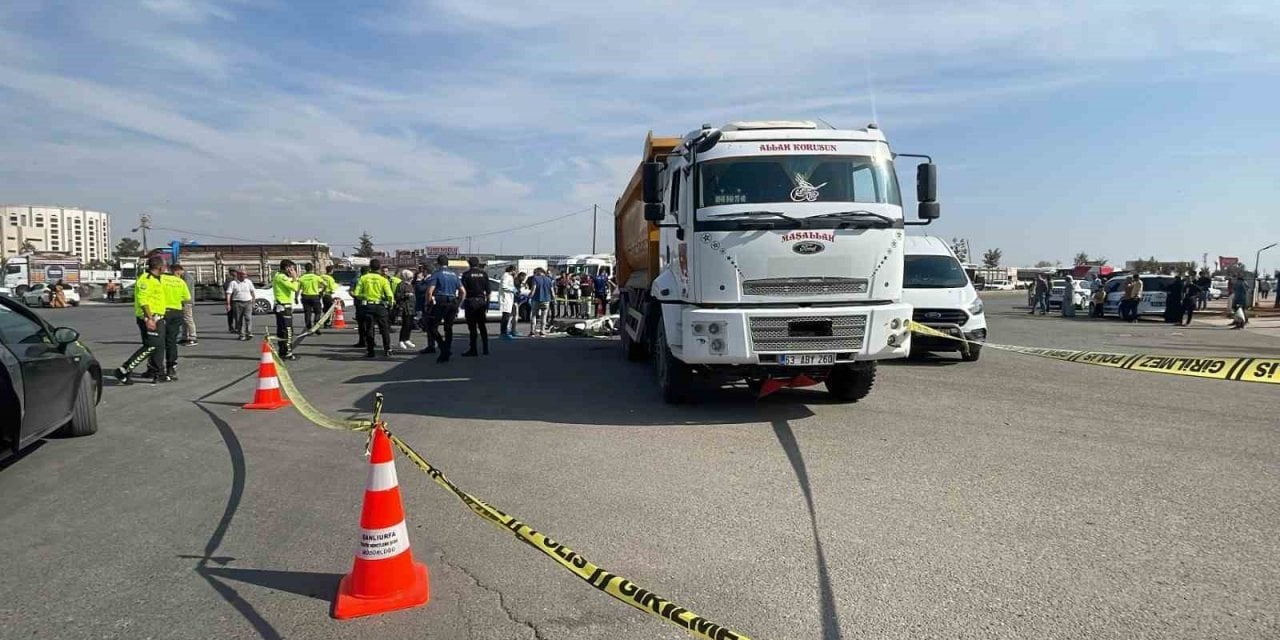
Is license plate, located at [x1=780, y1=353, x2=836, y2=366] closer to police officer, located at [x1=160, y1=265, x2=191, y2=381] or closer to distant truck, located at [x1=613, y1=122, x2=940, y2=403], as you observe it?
distant truck, located at [x1=613, y1=122, x2=940, y2=403]

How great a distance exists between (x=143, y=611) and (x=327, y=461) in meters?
2.81

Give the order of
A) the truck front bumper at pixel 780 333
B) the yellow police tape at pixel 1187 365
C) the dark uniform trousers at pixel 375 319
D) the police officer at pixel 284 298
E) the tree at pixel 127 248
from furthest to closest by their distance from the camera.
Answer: the tree at pixel 127 248 → the police officer at pixel 284 298 → the dark uniform trousers at pixel 375 319 → the yellow police tape at pixel 1187 365 → the truck front bumper at pixel 780 333

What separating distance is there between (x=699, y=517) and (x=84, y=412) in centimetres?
589

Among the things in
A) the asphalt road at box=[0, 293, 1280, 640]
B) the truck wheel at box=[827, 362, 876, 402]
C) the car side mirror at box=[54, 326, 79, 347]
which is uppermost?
the car side mirror at box=[54, 326, 79, 347]

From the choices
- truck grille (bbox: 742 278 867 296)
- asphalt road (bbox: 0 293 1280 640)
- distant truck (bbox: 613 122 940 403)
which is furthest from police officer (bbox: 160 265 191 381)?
truck grille (bbox: 742 278 867 296)

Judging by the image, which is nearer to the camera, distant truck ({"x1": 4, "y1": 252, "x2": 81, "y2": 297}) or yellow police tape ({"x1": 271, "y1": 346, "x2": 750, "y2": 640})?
yellow police tape ({"x1": 271, "y1": 346, "x2": 750, "y2": 640})

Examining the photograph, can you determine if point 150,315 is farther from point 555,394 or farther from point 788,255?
point 788,255

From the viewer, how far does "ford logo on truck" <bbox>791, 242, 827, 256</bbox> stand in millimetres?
7484

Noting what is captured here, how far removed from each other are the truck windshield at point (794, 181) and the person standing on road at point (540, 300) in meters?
12.3

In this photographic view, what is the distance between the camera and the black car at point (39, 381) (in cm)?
539

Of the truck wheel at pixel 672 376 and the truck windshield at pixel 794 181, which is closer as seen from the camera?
the truck windshield at pixel 794 181

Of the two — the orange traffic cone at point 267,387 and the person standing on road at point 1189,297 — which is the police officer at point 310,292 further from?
the person standing on road at point 1189,297

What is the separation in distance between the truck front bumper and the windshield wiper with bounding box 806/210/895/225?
83cm

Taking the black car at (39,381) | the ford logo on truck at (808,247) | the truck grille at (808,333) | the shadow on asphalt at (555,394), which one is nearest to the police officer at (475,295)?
→ the shadow on asphalt at (555,394)
